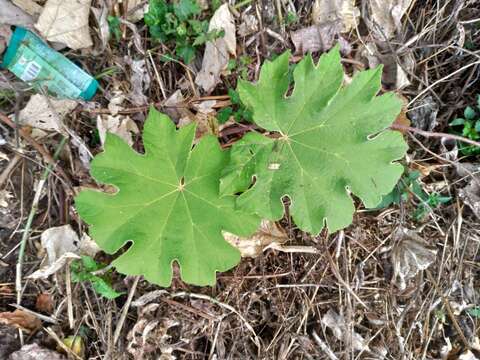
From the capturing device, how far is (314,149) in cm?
206

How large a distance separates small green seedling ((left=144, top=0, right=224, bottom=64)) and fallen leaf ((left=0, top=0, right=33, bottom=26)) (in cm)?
65

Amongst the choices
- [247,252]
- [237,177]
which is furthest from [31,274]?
[237,177]

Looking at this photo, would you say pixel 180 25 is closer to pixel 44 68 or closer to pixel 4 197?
pixel 44 68

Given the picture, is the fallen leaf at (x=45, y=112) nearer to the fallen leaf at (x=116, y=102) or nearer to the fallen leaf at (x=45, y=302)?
the fallen leaf at (x=116, y=102)

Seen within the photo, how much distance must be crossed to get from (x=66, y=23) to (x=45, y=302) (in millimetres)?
1519

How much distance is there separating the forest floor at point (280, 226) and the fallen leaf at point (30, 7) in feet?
0.77

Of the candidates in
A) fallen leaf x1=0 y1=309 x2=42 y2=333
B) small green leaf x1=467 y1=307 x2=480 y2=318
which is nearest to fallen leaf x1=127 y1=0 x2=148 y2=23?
fallen leaf x1=0 y1=309 x2=42 y2=333

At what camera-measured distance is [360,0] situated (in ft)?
8.50

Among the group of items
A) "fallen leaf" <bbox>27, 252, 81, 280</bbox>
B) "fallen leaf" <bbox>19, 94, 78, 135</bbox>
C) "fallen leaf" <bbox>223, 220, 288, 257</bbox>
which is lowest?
"fallen leaf" <bbox>223, 220, 288, 257</bbox>

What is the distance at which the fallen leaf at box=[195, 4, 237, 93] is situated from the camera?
2484 mm

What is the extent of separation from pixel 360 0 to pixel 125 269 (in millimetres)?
1869

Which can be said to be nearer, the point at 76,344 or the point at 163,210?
the point at 163,210

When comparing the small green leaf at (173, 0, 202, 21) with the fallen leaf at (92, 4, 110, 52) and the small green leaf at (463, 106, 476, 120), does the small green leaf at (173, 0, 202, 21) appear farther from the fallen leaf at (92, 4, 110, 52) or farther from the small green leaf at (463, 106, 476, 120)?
the small green leaf at (463, 106, 476, 120)

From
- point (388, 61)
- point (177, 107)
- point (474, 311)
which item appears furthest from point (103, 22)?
point (474, 311)
